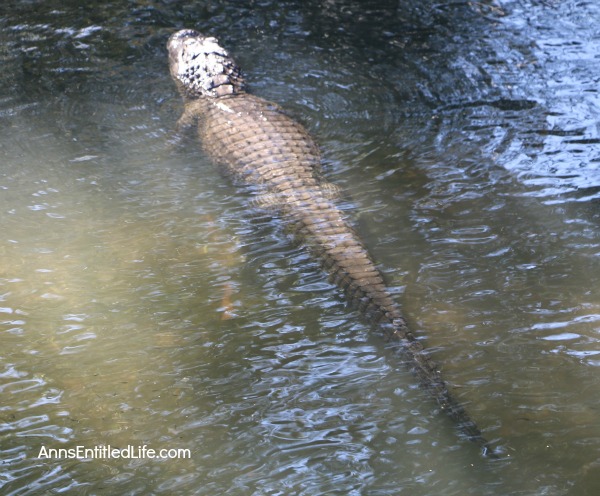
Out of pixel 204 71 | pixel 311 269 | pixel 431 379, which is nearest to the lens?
pixel 431 379

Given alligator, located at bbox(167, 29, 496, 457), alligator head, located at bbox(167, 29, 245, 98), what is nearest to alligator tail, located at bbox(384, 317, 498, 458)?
alligator, located at bbox(167, 29, 496, 457)

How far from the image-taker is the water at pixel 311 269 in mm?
2801

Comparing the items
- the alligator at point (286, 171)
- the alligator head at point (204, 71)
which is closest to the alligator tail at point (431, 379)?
the alligator at point (286, 171)

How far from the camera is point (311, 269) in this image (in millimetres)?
3840

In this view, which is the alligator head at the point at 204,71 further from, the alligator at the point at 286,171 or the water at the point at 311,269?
the water at the point at 311,269

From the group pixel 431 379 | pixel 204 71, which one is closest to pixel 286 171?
pixel 204 71

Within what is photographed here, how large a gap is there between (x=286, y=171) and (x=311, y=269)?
996 mm

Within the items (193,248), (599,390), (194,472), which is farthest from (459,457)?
(193,248)

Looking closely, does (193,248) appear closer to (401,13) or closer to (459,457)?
(459,457)

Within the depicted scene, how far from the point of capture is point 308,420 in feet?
9.64

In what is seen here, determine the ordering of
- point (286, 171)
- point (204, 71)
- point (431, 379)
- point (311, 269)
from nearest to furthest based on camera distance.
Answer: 1. point (431, 379)
2. point (311, 269)
3. point (286, 171)
4. point (204, 71)

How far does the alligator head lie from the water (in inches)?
7.1

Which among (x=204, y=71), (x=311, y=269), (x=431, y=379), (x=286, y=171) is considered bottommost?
(x=431, y=379)

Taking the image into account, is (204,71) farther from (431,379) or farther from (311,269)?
(431,379)
